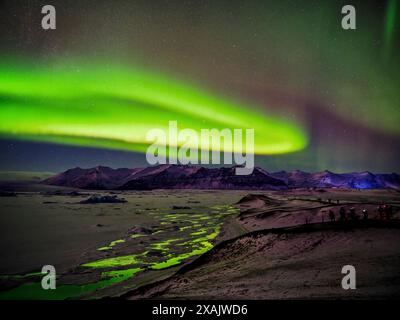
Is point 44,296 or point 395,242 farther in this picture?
point 395,242

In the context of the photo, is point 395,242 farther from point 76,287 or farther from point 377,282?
point 76,287

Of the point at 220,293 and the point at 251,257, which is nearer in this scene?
the point at 220,293

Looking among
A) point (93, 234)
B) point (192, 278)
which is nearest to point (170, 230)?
point (93, 234)

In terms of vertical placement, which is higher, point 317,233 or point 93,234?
point 317,233

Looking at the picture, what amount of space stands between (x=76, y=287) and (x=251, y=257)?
655 centimetres

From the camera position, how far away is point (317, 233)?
44.2ft

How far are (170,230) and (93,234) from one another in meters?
4.91

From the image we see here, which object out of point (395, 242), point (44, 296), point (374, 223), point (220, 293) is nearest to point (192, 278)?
point (220, 293)

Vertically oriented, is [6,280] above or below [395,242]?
below
